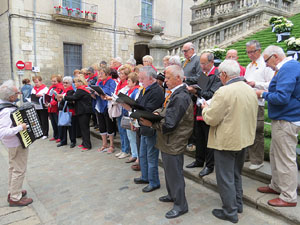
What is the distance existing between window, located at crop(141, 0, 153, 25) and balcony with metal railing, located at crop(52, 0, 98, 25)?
15.4ft

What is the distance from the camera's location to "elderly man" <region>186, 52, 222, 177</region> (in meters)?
3.70

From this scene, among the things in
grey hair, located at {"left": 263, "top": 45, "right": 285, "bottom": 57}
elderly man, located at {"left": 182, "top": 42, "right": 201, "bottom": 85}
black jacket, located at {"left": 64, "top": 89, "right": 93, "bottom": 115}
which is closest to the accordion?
black jacket, located at {"left": 64, "top": 89, "right": 93, "bottom": 115}

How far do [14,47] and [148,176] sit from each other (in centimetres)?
1343

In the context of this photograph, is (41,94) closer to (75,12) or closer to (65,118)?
(65,118)

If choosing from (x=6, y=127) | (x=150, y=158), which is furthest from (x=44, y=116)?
(x=150, y=158)

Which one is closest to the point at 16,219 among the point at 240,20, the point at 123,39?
the point at 240,20

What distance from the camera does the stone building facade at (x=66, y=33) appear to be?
14.0 m

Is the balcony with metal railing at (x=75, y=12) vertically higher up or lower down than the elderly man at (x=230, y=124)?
higher up

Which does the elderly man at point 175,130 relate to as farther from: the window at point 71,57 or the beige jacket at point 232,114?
the window at point 71,57

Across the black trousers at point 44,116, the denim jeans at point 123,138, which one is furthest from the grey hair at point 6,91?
the black trousers at point 44,116

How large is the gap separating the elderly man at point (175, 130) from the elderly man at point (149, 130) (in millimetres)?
420

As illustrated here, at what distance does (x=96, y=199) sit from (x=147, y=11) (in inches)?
772

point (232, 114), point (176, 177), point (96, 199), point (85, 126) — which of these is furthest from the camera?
point (85, 126)

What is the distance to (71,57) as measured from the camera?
1650 centimetres
